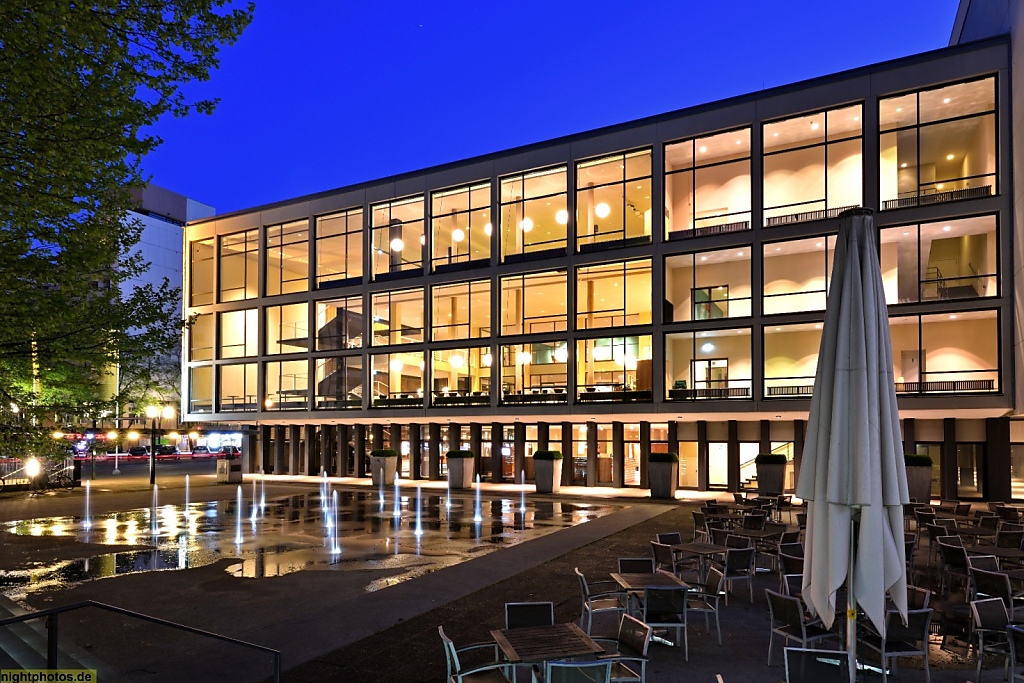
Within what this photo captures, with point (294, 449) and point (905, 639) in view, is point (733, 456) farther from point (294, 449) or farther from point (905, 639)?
point (294, 449)

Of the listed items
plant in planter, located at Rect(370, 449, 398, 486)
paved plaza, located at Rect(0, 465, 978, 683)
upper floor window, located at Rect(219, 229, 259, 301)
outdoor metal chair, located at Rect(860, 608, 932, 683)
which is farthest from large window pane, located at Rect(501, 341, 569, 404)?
outdoor metal chair, located at Rect(860, 608, 932, 683)

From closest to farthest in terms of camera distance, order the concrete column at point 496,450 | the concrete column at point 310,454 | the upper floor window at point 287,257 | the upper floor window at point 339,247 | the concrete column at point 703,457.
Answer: the concrete column at point 703,457
the concrete column at point 496,450
the upper floor window at point 339,247
the concrete column at point 310,454
the upper floor window at point 287,257

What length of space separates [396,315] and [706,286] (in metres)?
18.4

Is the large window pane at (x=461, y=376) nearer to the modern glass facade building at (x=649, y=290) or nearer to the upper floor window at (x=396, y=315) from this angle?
the modern glass facade building at (x=649, y=290)

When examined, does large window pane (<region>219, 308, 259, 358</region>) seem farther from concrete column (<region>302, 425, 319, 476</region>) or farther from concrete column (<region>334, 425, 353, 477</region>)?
concrete column (<region>334, 425, 353, 477</region>)

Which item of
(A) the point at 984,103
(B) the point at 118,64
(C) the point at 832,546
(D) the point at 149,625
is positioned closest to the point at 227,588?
(D) the point at 149,625

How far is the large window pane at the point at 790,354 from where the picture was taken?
109 feet

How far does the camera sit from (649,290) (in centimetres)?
3734

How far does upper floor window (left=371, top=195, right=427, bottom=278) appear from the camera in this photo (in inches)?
1661

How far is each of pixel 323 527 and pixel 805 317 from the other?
21.6m

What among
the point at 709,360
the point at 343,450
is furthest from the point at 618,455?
the point at 343,450

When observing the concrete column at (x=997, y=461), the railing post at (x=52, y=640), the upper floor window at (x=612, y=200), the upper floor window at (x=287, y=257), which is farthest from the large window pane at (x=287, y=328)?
the railing post at (x=52, y=640)

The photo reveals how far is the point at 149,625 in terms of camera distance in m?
10.5

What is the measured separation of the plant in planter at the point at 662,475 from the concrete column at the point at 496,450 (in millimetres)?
10245
